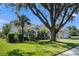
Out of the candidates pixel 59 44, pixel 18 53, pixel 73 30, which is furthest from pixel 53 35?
pixel 18 53

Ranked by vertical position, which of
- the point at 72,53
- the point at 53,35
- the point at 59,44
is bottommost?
the point at 72,53

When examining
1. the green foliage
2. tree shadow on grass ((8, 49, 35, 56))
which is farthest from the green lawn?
the green foliage

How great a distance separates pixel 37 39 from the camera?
3961mm

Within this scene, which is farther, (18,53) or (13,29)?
(13,29)

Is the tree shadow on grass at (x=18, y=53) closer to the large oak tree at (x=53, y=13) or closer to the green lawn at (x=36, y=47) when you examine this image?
the green lawn at (x=36, y=47)

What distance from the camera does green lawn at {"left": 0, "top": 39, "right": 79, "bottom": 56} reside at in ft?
12.4

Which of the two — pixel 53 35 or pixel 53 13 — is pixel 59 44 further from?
pixel 53 13

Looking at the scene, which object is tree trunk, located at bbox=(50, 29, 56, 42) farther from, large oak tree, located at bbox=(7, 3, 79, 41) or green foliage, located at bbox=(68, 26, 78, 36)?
green foliage, located at bbox=(68, 26, 78, 36)

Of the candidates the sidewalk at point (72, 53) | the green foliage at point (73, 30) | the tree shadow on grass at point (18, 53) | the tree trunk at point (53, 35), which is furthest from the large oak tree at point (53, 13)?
the tree shadow on grass at point (18, 53)

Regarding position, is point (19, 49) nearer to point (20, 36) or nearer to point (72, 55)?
point (20, 36)

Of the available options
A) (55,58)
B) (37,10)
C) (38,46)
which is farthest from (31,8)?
(55,58)

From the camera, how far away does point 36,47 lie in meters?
3.87

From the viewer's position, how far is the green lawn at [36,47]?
379 centimetres

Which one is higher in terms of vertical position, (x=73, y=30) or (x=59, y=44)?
(x=73, y=30)
